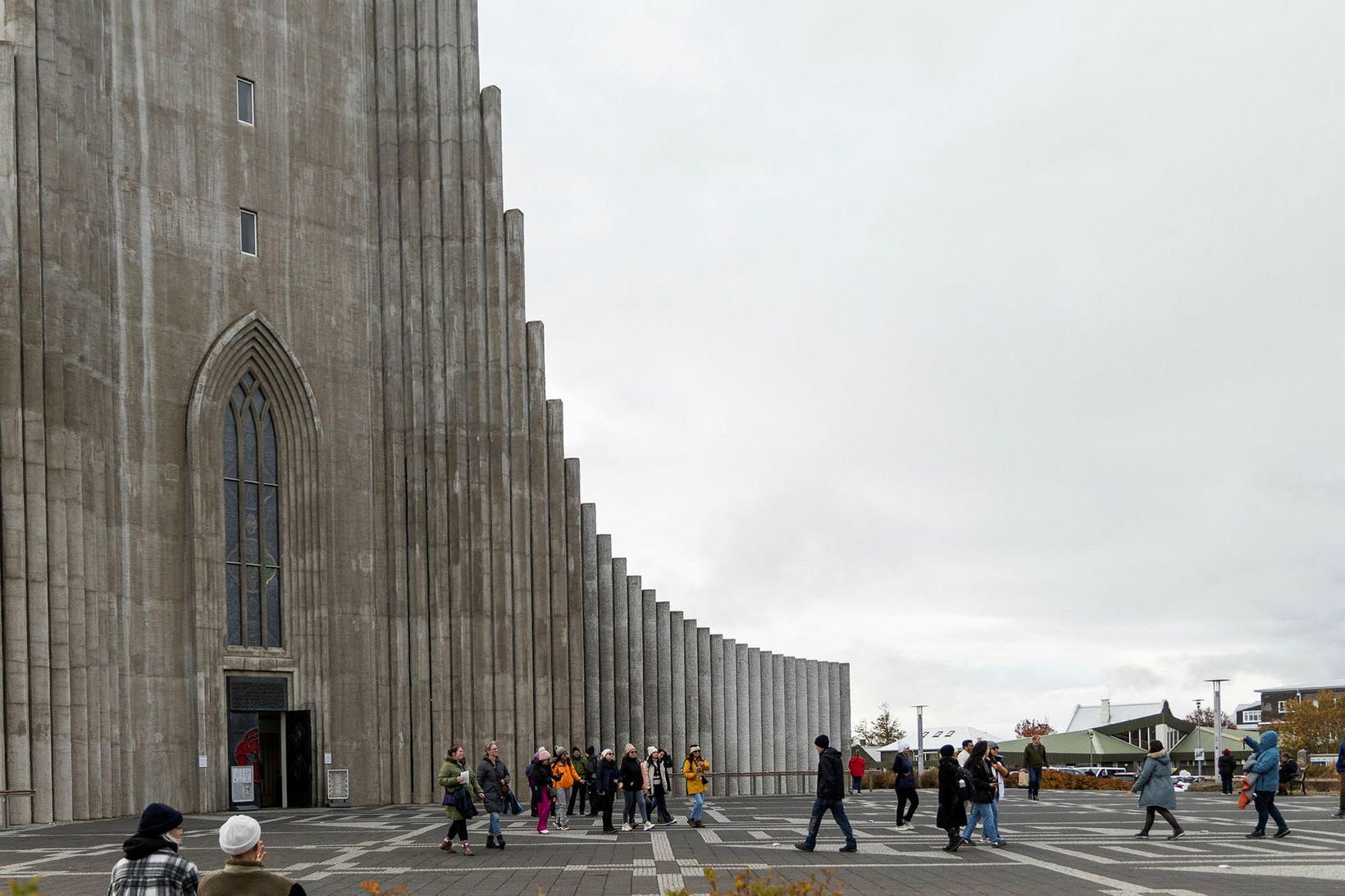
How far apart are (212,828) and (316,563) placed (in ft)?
35.7

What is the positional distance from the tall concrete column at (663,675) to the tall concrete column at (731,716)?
11.0 feet

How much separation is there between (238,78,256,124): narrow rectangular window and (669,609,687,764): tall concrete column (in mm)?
19935

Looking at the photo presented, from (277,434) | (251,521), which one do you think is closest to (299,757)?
(251,521)

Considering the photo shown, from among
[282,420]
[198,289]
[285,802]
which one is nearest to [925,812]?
[285,802]

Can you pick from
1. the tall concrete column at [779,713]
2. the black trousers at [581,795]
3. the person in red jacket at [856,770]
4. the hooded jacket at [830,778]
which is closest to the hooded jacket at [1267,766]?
the hooded jacket at [830,778]

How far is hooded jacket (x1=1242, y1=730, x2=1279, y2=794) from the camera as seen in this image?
22.1 meters

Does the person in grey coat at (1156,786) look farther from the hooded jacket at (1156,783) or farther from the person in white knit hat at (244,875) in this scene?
the person in white knit hat at (244,875)

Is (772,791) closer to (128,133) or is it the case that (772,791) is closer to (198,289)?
(198,289)

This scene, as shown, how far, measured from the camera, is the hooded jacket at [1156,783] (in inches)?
893

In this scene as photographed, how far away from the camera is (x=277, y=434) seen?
124ft

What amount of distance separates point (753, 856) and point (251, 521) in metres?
21.0

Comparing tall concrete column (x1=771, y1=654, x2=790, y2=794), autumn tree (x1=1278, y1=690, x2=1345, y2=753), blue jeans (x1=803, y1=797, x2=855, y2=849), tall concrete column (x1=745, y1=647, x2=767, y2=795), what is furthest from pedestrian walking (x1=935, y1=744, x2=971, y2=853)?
autumn tree (x1=1278, y1=690, x2=1345, y2=753)

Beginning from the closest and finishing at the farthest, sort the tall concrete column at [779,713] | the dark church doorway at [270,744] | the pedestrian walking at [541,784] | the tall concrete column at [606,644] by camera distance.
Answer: the pedestrian walking at [541,784] → the dark church doorway at [270,744] → the tall concrete column at [606,644] → the tall concrete column at [779,713]

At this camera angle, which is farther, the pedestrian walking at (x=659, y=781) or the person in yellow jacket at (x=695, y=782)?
the pedestrian walking at (x=659, y=781)
